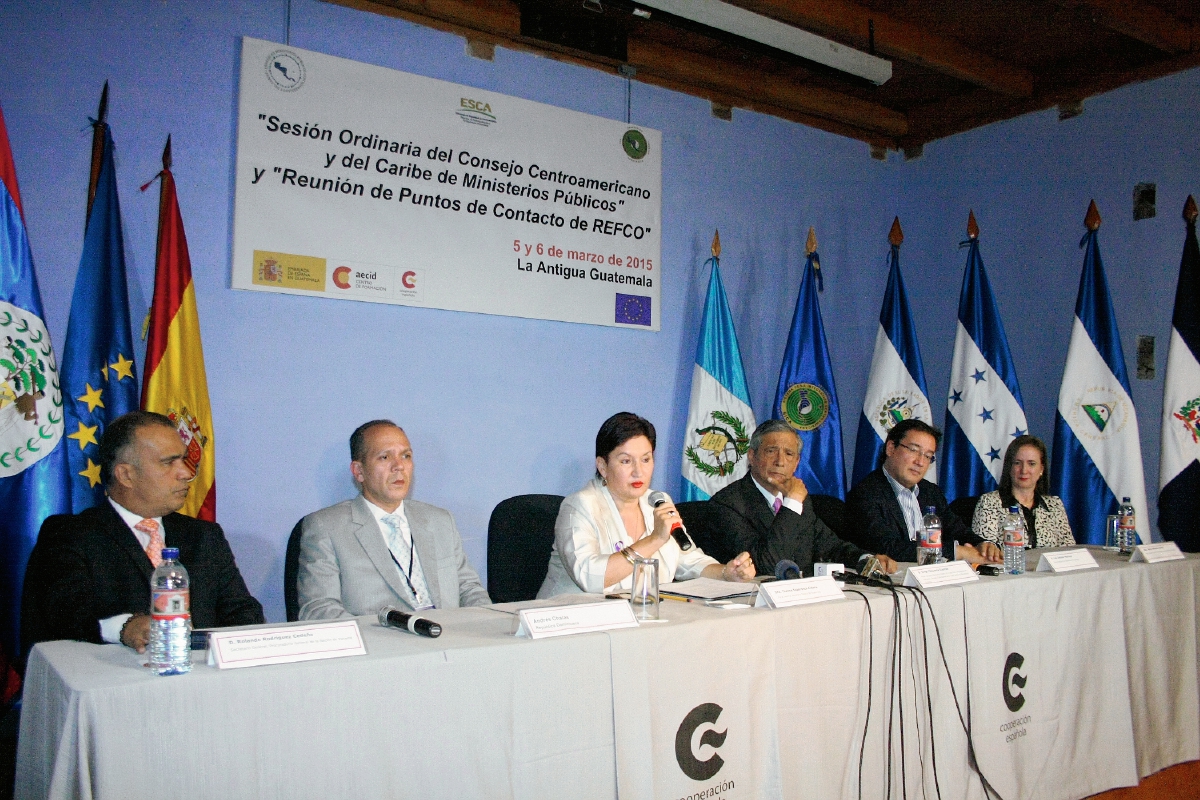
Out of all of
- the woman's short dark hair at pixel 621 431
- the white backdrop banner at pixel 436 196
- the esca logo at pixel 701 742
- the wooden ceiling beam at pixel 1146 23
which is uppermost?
the wooden ceiling beam at pixel 1146 23

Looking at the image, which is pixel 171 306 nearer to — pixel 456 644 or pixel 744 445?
pixel 456 644

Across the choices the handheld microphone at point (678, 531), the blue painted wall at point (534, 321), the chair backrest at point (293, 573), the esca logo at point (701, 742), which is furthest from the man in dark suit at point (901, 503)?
the chair backrest at point (293, 573)

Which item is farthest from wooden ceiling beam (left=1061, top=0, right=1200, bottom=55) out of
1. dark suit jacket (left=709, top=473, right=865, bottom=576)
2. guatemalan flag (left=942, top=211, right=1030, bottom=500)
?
dark suit jacket (left=709, top=473, right=865, bottom=576)

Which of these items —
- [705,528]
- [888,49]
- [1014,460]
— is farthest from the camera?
[888,49]

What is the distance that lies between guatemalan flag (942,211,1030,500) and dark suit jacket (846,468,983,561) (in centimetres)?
93

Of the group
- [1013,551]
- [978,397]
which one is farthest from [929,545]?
[978,397]

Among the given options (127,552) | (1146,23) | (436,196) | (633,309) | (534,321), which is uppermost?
(1146,23)

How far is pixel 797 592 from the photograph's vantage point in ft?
6.92

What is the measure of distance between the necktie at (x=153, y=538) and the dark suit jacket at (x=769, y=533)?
71.6 inches

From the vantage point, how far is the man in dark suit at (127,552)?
1.89m

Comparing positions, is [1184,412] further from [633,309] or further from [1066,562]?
[633,309]

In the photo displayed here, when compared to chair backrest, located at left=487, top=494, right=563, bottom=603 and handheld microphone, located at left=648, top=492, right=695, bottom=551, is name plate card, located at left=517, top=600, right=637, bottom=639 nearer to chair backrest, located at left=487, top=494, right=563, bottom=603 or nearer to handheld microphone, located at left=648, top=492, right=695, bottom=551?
handheld microphone, located at left=648, top=492, right=695, bottom=551

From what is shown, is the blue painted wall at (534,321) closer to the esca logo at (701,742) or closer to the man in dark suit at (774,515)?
the man in dark suit at (774,515)

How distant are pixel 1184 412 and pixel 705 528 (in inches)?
96.7
